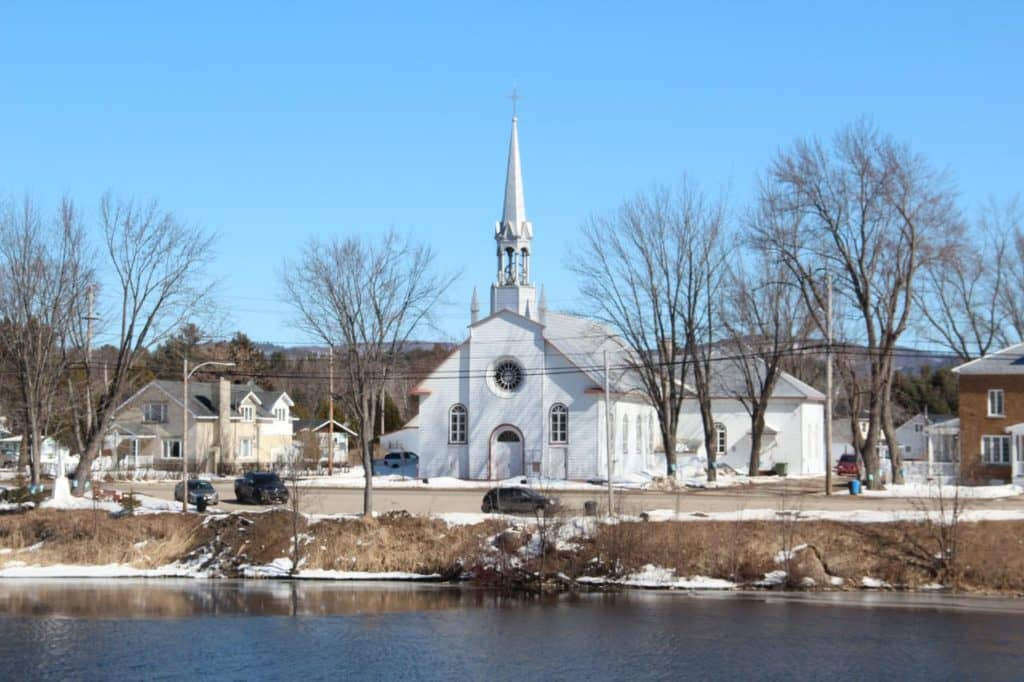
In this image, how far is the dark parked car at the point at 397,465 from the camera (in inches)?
3044

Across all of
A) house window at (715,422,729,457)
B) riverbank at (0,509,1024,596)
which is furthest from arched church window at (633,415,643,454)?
riverbank at (0,509,1024,596)

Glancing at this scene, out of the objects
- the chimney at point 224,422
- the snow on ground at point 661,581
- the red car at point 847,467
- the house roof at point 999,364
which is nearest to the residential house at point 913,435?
the red car at point 847,467

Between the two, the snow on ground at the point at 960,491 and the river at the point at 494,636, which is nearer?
the river at the point at 494,636

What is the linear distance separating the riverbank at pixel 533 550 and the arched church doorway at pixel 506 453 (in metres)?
25.8

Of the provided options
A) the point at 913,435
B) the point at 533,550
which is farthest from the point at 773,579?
the point at 913,435

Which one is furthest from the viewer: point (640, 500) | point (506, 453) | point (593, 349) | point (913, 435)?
point (913, 435)

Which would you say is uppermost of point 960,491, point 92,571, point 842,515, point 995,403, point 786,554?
point 995,403

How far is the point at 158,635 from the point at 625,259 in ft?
130

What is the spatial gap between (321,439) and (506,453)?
2836 cm

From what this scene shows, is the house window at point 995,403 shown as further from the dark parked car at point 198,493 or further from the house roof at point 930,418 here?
the house roof at point 930,418

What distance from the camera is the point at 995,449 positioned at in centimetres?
6194

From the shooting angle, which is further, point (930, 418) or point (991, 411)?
point (930, 418)

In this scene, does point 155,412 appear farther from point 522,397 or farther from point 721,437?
point 721,437

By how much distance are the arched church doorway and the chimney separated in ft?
80.8
